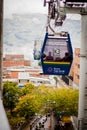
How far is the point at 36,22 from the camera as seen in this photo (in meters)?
21.3

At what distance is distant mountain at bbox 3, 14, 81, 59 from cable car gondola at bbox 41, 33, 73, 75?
14497 millimetres

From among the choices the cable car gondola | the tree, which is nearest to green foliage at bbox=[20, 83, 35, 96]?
the tree

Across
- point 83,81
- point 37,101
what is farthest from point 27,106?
point 83,81

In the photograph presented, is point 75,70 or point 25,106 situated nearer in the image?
point 25,106

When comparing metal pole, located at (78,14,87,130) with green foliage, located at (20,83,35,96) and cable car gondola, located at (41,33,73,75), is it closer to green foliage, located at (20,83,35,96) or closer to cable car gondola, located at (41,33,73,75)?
cable car gondola, located at (41,33,73,75)

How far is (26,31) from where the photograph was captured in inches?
910

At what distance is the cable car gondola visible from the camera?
138 inches

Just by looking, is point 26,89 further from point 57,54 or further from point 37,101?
point 57,54

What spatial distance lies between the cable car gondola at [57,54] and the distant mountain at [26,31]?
47.6ft

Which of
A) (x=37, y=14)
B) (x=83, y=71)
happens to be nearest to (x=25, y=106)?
(x=83, y=71)

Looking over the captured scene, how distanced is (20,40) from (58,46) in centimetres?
1917

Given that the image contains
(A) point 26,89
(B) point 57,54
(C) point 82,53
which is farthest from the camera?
(A) point 26,89

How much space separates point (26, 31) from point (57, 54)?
19.7m

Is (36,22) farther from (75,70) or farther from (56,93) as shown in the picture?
(56,93)
